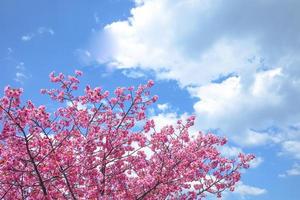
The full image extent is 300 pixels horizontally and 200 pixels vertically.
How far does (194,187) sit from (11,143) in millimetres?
8987

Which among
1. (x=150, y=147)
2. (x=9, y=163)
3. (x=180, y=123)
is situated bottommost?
(x=9, y=163)

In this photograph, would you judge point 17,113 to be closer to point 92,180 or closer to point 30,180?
point 30,180

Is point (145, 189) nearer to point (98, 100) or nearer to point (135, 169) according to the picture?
point (135, 169)

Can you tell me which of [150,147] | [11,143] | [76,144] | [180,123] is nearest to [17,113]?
[11,143]

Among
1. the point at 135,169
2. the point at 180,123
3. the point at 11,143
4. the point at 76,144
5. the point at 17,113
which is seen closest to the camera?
the point at 17,113

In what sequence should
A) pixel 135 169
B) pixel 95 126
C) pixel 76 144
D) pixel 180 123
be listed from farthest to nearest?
pixel 180 123, pixel 135 169, pixel 95 126, pixel 76 144

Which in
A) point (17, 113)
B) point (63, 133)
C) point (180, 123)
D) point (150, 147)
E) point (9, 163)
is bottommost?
point (9, 163)

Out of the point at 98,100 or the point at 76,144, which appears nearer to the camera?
the point at 76,144

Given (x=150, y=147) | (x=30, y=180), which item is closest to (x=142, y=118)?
(x=150, y=147)

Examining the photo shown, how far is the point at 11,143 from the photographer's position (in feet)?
50.0

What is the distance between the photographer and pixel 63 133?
56.0 ft

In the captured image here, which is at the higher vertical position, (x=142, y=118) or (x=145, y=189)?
(x=142, y=118)

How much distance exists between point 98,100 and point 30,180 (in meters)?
4.22

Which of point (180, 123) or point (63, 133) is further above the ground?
point (180, 123)
